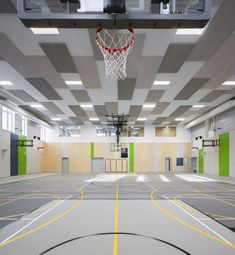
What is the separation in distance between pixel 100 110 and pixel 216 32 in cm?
1235

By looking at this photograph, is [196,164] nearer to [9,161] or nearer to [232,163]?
[232,163]

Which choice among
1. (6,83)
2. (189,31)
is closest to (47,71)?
(6,83)

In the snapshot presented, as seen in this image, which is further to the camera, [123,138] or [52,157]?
[123,138]

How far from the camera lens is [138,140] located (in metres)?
27.2

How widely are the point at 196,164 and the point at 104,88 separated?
15887mm

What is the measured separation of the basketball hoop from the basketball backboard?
9.30 ft

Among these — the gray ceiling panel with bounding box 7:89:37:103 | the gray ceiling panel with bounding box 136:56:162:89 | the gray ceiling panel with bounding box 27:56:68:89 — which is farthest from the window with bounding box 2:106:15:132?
the gray ceiling panel with bounding box 136:56:162:89

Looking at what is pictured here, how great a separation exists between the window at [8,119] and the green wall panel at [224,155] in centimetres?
1580

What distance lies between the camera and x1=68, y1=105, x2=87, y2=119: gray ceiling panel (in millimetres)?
17942

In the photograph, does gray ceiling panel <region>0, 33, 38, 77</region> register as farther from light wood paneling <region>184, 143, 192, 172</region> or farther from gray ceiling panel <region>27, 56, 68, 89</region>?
light wood paneling <region>184, 143, 192, 172</region>

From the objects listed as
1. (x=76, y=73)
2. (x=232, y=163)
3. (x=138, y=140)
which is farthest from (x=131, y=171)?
(x=76, y=73)

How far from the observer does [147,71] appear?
35.9ft

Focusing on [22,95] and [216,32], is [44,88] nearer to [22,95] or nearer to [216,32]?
[22,95]

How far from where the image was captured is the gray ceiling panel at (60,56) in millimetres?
8539
